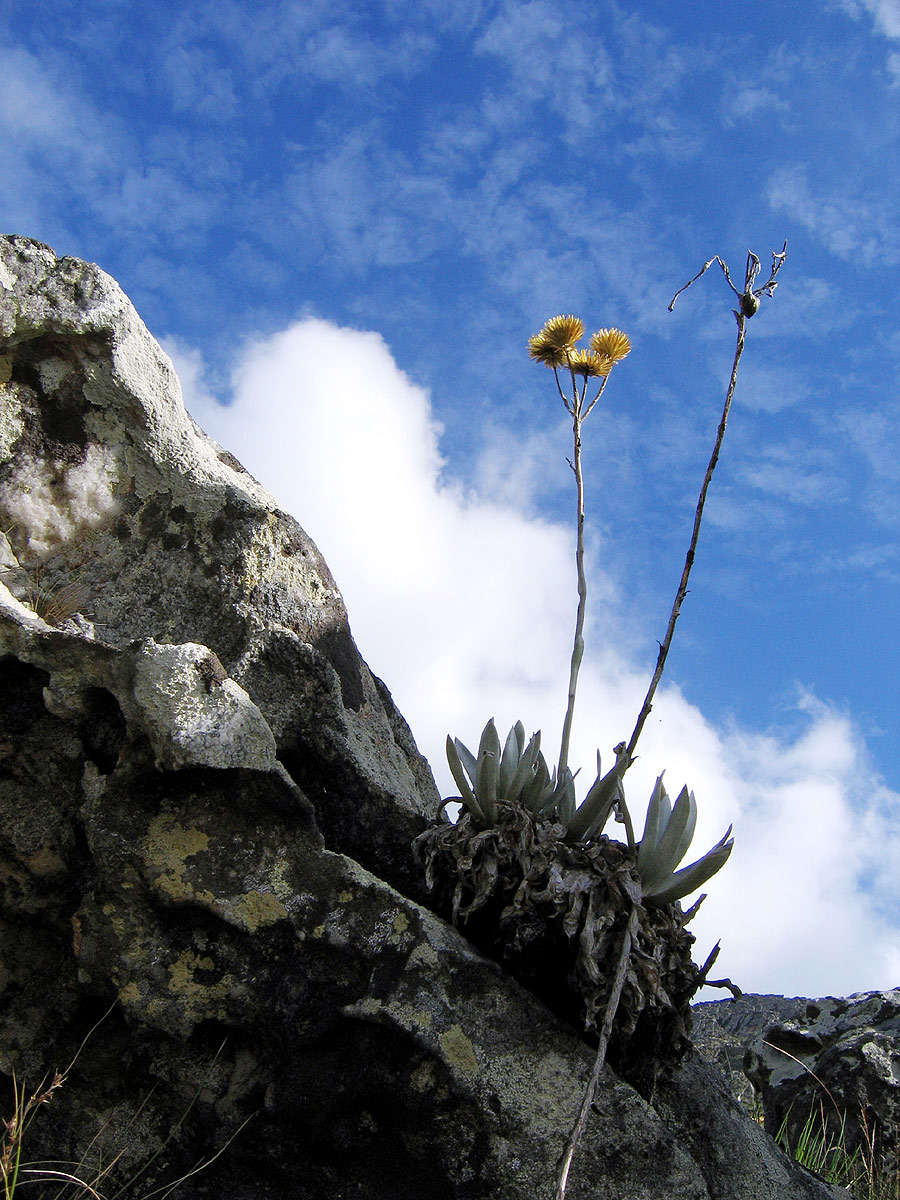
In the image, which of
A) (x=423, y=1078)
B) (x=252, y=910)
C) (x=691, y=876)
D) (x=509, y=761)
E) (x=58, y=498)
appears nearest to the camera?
(x=423, y=1078)

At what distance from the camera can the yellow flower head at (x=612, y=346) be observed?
527cm

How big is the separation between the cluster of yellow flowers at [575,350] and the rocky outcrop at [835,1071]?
12.4 feet

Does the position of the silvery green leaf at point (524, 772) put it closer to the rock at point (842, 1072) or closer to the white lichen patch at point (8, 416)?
the white lichen patch at point (8, 416)

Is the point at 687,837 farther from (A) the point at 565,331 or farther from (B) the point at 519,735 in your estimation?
(A) the point at 565,331

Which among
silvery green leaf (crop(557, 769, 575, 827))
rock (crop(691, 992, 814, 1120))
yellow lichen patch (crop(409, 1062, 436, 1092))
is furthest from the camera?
rock (crop(691, 992, 814, 1120))

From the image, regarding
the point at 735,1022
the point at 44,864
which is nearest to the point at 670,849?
the point at 44,864

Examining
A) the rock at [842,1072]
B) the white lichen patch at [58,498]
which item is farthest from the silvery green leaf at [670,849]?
the rock at [842,1072]

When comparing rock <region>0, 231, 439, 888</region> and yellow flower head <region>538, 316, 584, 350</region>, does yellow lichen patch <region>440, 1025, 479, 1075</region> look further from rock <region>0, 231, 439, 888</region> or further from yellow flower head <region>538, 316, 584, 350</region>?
yellow flower head <region>538, 316, 584, 350</region>

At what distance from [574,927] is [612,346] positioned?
3145mm

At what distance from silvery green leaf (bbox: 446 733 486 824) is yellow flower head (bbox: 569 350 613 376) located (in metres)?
2.24

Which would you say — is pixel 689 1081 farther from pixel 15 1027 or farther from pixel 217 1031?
pixel 15 1027

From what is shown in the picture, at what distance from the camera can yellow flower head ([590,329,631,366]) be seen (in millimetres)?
5270

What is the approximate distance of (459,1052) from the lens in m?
2.85

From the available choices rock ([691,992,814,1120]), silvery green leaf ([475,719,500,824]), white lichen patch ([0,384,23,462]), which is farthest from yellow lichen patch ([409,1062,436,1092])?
rock ([691,992,814,1120])
